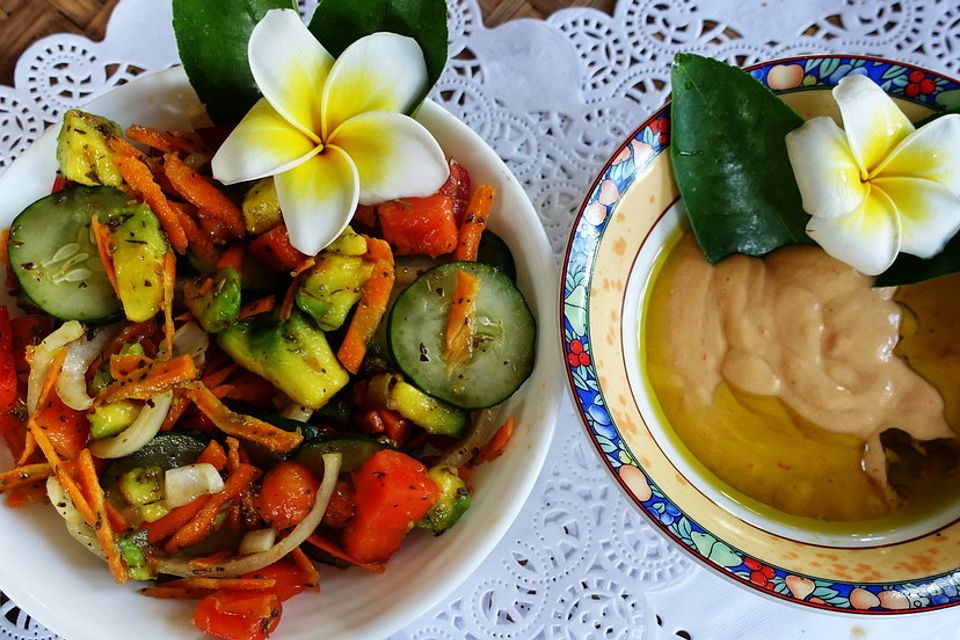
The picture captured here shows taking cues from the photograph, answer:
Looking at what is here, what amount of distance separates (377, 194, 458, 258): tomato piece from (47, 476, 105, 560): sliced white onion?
701mm

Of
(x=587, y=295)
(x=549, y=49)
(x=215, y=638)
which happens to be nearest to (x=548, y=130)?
(x=549, y=49)

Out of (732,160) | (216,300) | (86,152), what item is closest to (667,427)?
(732,160)

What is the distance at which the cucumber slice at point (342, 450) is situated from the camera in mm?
1438

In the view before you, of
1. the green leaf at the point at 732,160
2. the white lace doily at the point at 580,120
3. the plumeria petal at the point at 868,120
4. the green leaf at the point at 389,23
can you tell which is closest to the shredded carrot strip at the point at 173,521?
the white lace doily at the point at 580,120

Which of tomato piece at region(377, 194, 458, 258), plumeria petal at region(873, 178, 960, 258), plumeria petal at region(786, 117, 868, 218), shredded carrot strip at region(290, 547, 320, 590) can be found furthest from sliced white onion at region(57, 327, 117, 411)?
plumeria petal at region(873, 178, 960, 258)

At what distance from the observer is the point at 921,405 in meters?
1.56

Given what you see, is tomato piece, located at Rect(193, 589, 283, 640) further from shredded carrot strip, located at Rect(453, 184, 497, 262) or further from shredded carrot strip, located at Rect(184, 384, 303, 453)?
shredded carrot strip, located at Rect(453, 184, 497, 262)

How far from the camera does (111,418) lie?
140 cm

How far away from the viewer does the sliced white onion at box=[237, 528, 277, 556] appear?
4.66ft

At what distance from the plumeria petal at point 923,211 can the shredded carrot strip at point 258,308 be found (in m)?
1.11

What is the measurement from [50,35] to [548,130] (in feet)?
3.81

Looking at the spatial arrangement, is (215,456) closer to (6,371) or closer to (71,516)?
(71,516)

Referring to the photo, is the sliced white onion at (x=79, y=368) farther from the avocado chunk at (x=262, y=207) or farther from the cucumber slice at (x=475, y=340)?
the cucumber slice at (x=475, y=340)

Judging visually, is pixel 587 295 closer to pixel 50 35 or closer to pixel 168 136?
pixel 168 136
